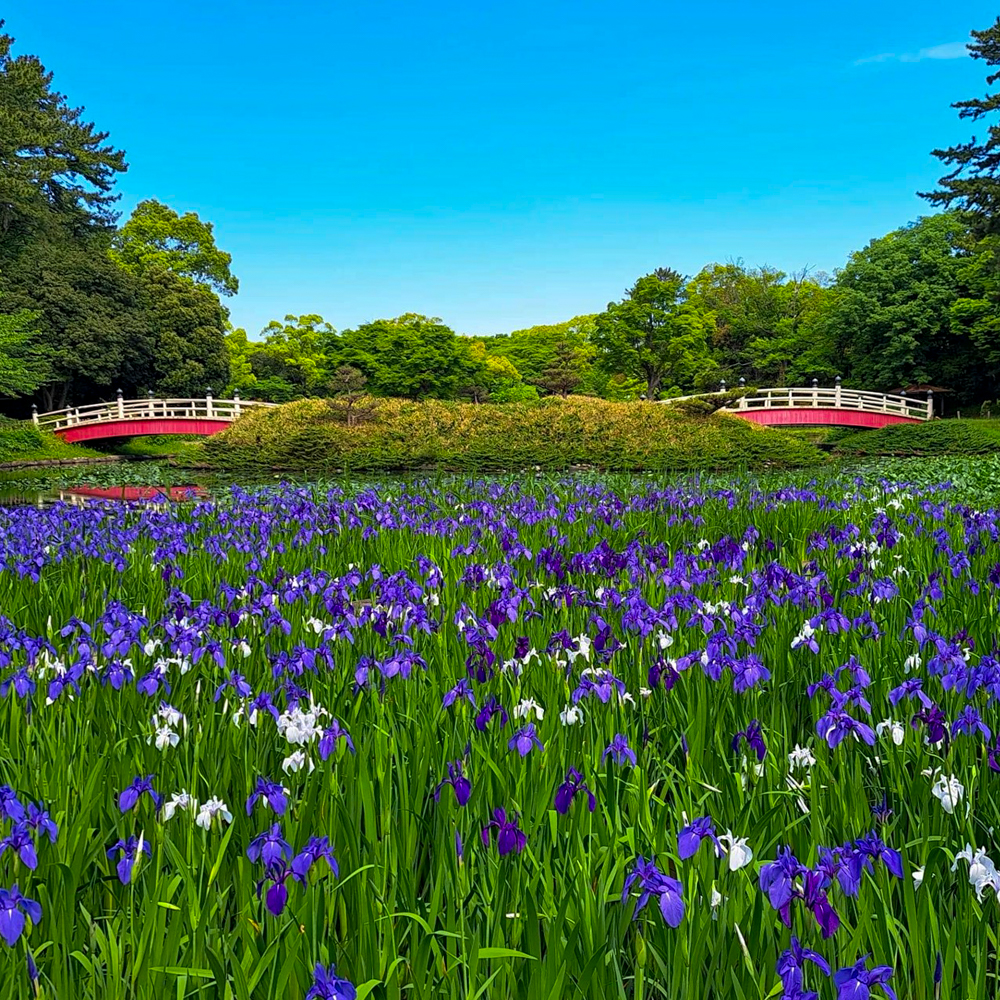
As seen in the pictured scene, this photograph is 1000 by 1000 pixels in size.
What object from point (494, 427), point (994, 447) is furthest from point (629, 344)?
point (494, 427)

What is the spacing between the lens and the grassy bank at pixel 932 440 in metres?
25.1

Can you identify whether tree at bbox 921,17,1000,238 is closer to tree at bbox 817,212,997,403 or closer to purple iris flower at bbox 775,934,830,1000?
tree at bbox 817,212,997,403

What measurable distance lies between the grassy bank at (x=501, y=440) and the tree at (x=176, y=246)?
34.3 m

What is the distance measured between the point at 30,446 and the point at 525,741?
34011 millimetres

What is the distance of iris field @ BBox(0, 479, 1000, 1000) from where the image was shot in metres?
1.34

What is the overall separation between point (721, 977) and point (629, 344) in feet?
156

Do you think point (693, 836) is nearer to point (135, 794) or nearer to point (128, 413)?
point (135, 794)

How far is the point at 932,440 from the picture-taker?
26375mm

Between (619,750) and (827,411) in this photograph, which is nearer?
(619,750)

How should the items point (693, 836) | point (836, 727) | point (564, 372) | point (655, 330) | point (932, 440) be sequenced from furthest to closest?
point (564, 372) → point (655, 330) → point (932, 440) → point (836, 727) → point (693, 836)

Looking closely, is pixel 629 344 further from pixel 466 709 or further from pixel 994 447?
pixel 466 709

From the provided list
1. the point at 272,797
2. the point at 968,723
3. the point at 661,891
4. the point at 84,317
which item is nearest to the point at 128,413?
the point at 84,317

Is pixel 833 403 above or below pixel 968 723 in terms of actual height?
above

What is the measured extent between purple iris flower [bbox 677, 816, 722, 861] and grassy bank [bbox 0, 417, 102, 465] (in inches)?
1165
